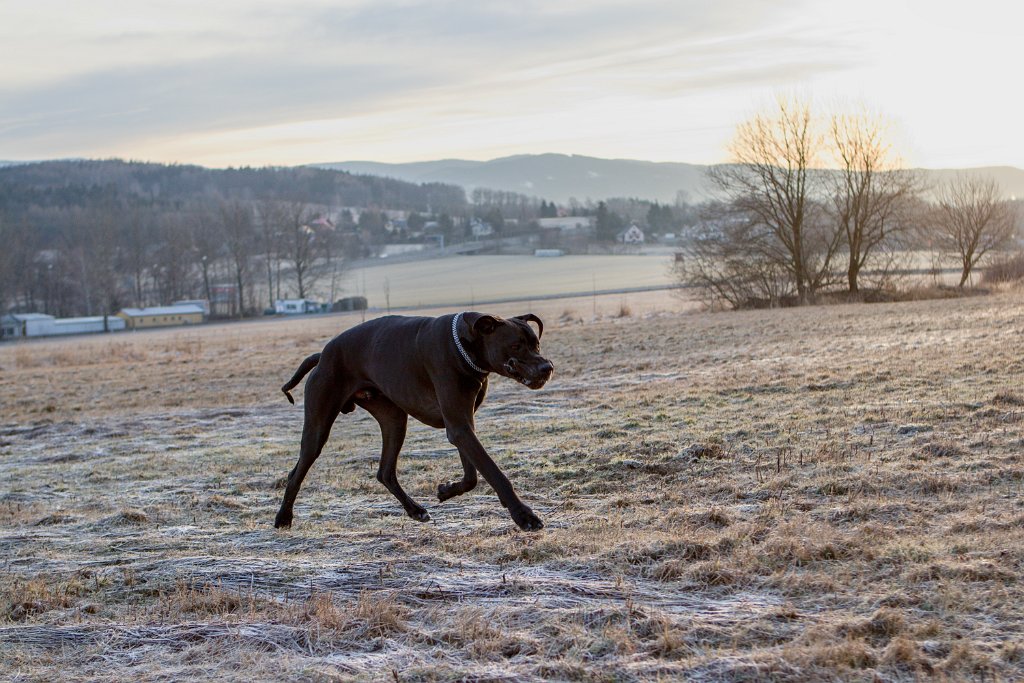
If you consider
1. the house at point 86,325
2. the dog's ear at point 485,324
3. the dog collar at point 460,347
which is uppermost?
the dog's ear at point 485,324

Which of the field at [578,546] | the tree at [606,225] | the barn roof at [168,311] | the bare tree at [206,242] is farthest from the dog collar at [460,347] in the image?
the tree at [606,225]

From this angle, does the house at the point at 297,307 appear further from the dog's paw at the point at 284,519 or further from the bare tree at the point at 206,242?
the dog's paw at the point at 284,519

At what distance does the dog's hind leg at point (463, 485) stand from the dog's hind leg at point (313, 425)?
1.03 m

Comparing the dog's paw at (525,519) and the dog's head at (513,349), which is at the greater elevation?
the dog's head at (513,349)

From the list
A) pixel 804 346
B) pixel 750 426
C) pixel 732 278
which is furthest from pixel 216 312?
pixel 750 426

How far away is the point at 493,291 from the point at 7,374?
69.0 metres

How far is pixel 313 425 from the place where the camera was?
7.91 m

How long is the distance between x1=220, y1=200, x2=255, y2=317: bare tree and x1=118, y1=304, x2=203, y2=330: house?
4.84 meters

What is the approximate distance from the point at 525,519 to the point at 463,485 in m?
1.03

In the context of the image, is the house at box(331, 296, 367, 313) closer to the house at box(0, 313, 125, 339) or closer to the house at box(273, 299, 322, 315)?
the house at box(273, 299, 322, 315)

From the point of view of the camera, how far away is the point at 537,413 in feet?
45.2

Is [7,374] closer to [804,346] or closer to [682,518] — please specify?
[804,346]

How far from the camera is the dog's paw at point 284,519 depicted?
7.81 metres

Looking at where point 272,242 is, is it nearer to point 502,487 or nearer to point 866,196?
point 866,196
